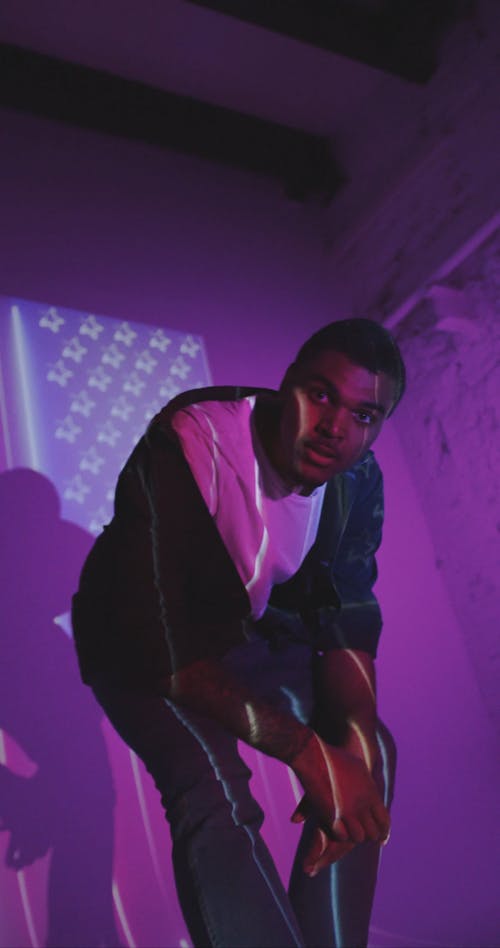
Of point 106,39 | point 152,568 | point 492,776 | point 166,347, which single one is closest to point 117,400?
point 166,347

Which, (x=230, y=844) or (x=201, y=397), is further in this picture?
(x=201, y=397)

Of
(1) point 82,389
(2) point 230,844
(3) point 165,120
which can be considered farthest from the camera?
(3) point 165,120

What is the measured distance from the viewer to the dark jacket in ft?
3.07

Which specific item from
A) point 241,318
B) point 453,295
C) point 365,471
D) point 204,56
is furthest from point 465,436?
point 204,56

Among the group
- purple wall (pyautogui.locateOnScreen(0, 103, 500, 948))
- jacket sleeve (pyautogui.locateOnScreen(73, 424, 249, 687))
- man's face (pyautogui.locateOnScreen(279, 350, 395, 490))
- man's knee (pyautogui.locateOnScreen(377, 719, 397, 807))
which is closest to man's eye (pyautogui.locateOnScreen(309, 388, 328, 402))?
man's face (pyautogui.locateOnScreen(279, 350, 395, 490))

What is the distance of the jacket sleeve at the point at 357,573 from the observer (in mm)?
1219

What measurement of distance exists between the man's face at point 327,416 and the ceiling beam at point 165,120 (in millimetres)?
1701

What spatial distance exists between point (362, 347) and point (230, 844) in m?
0.76

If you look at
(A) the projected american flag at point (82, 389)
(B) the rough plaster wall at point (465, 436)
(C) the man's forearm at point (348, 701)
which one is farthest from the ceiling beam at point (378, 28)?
(C) the man's forearm at point (348, 701)

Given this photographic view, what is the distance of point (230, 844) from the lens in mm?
838

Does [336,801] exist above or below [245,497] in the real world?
below

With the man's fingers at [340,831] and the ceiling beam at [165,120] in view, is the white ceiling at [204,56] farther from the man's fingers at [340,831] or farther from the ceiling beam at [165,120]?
the man's fingers at [340,831]

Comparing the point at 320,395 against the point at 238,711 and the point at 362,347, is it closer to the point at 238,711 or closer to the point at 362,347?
the point at 362,347

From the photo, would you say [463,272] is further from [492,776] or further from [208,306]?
[492,776]
